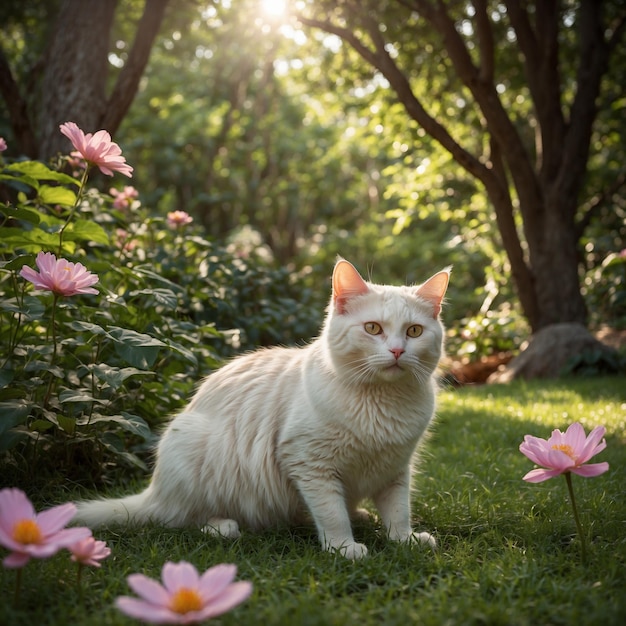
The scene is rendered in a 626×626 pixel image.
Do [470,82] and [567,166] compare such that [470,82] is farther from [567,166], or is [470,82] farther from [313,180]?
[313,180]

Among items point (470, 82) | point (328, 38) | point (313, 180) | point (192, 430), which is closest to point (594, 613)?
point (192, 430)

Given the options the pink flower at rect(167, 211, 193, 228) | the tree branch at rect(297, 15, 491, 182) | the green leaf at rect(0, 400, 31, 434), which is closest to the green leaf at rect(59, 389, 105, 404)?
the green leaf at rect(0, 400, 31, 434)

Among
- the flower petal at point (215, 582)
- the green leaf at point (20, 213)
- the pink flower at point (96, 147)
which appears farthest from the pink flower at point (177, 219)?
the flower petal at point (215, 582)

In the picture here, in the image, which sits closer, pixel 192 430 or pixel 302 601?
pixel 302 601

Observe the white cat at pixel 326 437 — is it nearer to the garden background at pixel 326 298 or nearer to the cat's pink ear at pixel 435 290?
the cat's pink ear at pixel 435 290

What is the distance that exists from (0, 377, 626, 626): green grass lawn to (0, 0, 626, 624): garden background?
11 millimetres

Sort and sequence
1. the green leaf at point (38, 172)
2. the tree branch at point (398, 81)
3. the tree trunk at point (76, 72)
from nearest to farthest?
the green leaf at point (38, 172) → the tree trunk at point (76, 72) → the tree branch at point (398, 81)

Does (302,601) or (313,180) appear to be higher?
(313,180)

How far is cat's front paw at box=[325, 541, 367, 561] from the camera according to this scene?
2141mm

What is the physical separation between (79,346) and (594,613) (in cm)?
223

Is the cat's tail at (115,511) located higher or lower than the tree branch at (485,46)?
lower

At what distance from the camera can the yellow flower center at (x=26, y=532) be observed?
4.59ft

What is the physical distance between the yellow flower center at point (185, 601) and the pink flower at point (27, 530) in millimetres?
299

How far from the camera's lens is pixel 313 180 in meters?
18.8
